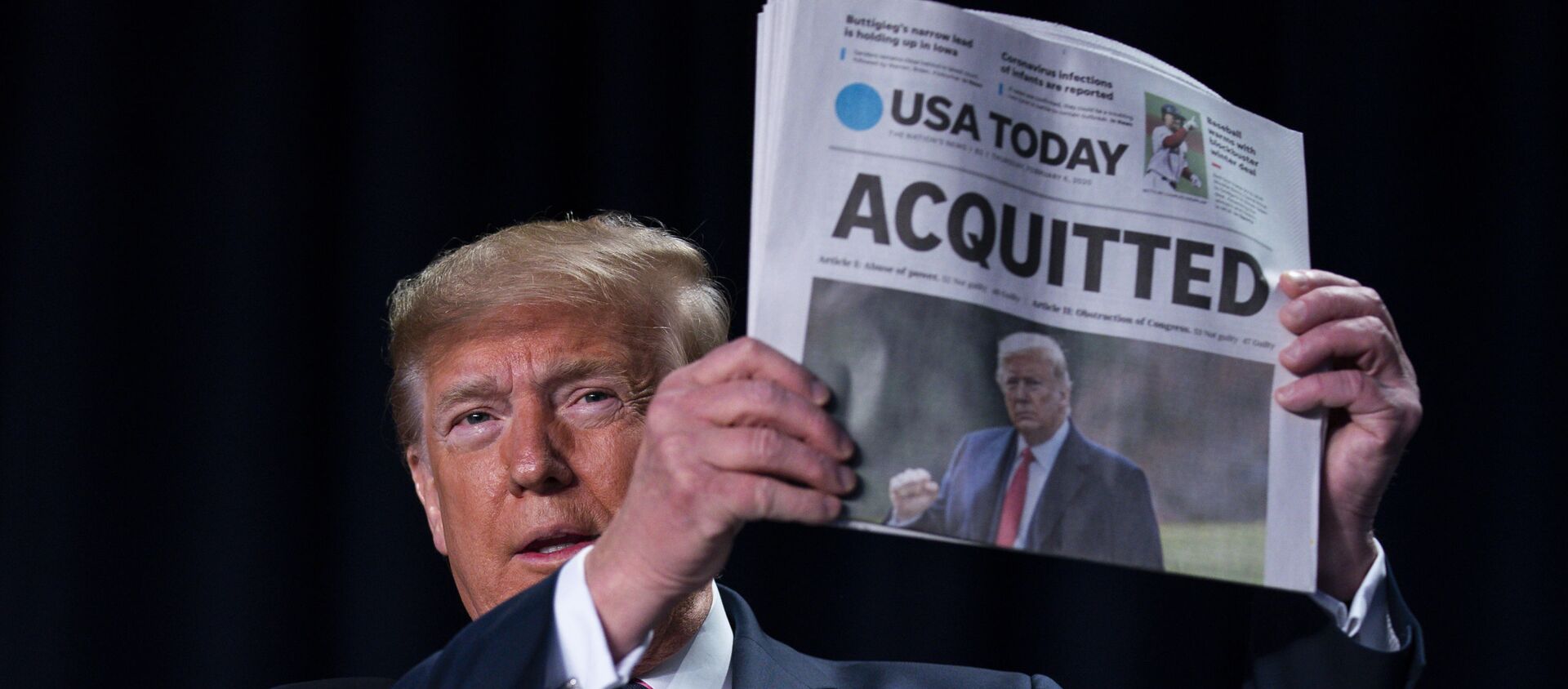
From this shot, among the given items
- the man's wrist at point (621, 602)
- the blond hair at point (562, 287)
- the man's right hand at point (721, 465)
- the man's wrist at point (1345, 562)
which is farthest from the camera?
the blond hair at point (562, 287)

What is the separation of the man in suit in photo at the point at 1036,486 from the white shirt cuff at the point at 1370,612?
28 centimetres

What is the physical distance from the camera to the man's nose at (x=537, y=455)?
1425mm

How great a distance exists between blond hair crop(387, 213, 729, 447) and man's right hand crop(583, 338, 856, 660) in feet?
2.04

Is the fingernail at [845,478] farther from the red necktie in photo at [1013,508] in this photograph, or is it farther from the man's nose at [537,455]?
the man's nose at [537,455]

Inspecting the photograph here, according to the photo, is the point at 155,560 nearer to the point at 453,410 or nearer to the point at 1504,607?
the point at 453,410

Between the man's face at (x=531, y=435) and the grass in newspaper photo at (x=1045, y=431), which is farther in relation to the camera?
the man's face at (x=531, y=435)

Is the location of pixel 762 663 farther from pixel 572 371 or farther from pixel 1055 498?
pixel 1055 498

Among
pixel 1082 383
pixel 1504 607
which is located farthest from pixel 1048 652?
pixel 1082 383

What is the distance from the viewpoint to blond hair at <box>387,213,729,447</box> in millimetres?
Result: 1548

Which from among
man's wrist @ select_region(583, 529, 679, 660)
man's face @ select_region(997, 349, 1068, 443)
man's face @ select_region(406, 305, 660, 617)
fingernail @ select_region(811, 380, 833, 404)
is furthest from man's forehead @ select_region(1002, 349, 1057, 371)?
man's face @ select_region(406, 305, 660, 617)

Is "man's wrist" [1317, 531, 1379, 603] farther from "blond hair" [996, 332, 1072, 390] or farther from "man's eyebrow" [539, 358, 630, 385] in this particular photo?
"man's eyebrow" [539, 358, 630, 385]

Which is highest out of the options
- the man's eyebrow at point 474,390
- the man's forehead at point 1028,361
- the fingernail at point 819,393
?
the man's eyebrow at point 474,390

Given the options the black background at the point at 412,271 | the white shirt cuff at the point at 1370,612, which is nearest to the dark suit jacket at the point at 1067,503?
the white shirt cuff at the point at 1370,612

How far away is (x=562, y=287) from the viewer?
5.06 ft
